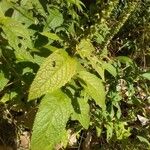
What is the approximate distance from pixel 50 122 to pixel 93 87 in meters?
0.25

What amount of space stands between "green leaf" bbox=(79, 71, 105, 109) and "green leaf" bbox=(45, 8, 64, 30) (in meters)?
0.49

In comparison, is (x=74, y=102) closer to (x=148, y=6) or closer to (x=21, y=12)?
(x=21, y=12)

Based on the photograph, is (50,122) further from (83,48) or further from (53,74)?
(83,48)

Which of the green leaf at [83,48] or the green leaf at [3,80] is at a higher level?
the green leaf at [83,48]

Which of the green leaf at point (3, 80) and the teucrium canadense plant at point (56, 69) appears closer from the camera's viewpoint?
the teucrium canadense plant at point (56, 69)

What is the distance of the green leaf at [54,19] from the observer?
200cm

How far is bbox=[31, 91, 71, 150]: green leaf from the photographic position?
1440 mm

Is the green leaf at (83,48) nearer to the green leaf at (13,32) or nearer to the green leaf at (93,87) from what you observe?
the green leaf at (93,87)

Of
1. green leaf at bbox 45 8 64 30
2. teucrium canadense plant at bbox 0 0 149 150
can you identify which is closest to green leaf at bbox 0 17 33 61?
teucrium canadense plant at bbox 0 0 149 150

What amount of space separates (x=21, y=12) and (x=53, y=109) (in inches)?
22.9

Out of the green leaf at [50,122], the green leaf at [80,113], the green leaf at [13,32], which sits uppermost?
the green leaf at [13,32]

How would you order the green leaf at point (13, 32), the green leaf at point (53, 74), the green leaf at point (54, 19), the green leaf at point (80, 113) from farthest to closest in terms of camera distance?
the green leaf at point (54, 19)
the green leaf at point (80, 113)
the green leaf at point (13, 32)
the green leaf at point (53, 74)

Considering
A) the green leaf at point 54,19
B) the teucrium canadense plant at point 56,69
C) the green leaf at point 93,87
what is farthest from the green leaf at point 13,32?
the green leaf at point 54,19

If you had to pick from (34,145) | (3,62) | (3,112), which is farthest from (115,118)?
(34,145)
